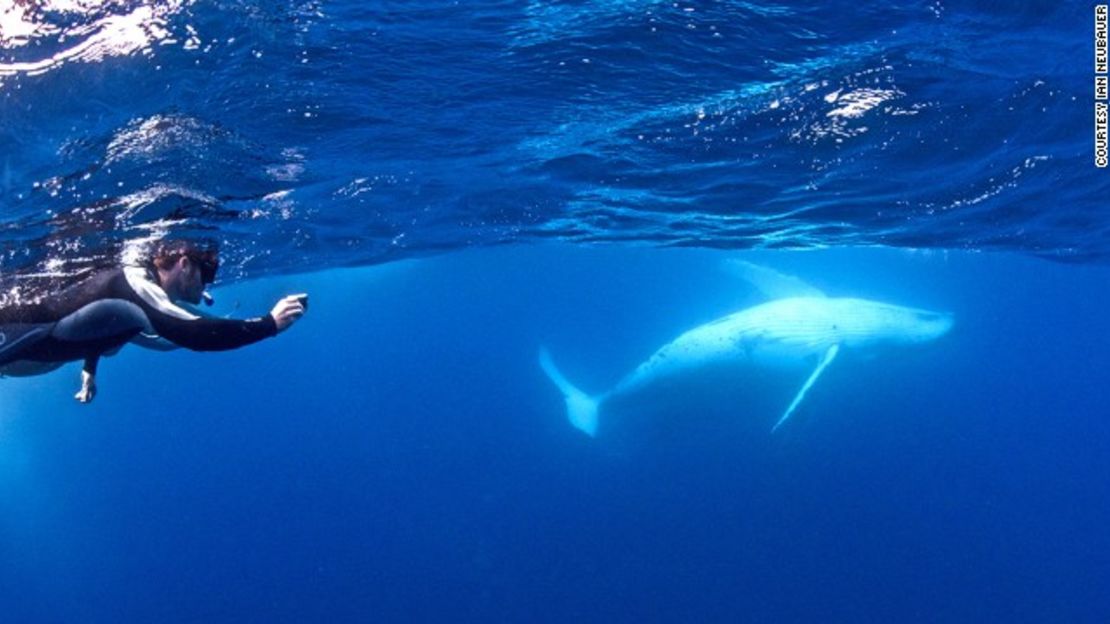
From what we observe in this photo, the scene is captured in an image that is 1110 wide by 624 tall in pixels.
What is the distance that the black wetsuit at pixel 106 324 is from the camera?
684 cm

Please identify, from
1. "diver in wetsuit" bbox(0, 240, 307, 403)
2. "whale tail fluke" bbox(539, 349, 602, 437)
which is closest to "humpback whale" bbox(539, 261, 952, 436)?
"whale tail fluke" bbox(539, 349, 602, 437)

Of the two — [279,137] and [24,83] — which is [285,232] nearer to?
[279,137]

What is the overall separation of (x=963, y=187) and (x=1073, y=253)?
13134mm

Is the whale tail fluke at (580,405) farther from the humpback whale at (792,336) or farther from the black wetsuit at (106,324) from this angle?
the black wetsuit at (106,324)

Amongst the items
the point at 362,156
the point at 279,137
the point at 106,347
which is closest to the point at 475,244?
the point at 362,156

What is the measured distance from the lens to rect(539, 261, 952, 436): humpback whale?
22.4 metres

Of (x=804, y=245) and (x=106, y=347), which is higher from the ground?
(x=106, y=347)

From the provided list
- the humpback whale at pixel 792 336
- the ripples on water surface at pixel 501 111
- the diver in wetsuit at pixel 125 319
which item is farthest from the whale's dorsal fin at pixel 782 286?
the diver in wetsuit at pixel 125 319

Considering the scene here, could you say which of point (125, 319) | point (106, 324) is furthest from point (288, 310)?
point (106, 324)

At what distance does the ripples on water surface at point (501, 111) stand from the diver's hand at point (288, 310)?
328 cm

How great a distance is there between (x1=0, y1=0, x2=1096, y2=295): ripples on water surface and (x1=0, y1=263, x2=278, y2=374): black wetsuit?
2489 millimetres

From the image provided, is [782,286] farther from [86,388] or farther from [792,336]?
[86,388]

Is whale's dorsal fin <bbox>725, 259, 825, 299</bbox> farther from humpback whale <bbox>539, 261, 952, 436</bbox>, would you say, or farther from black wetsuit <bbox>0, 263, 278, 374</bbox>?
black wetsuit <bbox>0, 263, 278, 374</bbox>

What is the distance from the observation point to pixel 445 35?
376 inches
